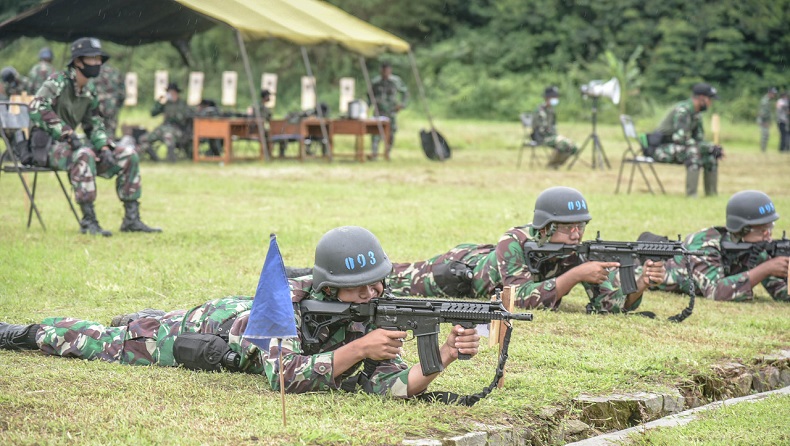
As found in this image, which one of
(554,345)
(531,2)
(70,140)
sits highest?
(531,2)

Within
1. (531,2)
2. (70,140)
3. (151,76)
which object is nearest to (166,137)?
(70,140)

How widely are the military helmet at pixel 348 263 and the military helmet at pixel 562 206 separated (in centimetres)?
285

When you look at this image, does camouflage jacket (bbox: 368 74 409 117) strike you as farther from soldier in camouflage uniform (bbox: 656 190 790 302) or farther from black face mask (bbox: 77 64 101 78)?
soldier in camouflage uniform (bbox: 656 190 790 302)

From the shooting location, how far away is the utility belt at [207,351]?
6.09 m

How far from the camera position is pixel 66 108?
11734 mm

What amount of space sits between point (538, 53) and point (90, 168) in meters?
38.3

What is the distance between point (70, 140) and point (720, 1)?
3783cm

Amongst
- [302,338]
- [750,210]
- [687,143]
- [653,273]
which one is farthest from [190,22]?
[302,338]

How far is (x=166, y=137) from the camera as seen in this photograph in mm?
23797

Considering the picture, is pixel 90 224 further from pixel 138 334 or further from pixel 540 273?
pixel 138 334

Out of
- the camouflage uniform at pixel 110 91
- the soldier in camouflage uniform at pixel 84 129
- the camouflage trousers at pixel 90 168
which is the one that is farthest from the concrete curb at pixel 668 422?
the camouflage uniform at pixel 110 91

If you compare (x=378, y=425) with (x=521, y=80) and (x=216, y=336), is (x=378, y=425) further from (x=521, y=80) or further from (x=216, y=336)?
(x=521, y=80)

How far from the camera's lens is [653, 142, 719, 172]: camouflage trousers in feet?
58.4

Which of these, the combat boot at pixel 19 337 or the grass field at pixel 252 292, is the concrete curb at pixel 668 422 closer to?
the grass field at pixel 252 292
